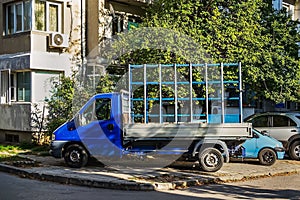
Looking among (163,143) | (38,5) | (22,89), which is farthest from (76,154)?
(38,5)

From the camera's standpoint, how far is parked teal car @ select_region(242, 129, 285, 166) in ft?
45.9

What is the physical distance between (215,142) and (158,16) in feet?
19.1

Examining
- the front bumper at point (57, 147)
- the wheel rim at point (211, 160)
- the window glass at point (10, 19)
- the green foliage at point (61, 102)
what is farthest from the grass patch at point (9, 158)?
the window glass at point (10, 19)

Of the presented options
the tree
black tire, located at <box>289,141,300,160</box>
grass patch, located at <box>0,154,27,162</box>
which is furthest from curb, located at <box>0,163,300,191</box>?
the tree

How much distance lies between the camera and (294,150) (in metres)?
15.8

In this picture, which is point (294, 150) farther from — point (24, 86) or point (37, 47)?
point (24, 86)

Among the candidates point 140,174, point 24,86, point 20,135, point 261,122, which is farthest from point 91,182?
point 24,86

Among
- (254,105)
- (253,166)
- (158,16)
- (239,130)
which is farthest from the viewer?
(254,105)

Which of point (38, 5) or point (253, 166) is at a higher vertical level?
point (38, 5)

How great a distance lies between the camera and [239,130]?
11.8 meters

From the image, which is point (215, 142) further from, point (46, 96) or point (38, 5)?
point (38, 5)

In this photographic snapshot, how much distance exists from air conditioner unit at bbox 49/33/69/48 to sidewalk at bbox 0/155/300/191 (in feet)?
18.4

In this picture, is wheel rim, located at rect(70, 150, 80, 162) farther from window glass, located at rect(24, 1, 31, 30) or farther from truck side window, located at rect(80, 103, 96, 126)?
window glass, located at rect(24, 1, 31, 30)

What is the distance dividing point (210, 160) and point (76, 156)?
150 inches
